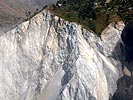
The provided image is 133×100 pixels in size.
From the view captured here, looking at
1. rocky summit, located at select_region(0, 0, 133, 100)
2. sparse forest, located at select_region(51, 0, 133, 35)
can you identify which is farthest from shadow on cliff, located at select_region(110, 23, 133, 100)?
sparse forest, located at select_region(51, 0, 133, 35)

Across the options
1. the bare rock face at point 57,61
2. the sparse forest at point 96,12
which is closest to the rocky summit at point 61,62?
the bare rock face at point 57,61

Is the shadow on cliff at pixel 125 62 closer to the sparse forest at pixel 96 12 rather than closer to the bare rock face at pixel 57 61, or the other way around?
the bare rock face at pixel 57 61

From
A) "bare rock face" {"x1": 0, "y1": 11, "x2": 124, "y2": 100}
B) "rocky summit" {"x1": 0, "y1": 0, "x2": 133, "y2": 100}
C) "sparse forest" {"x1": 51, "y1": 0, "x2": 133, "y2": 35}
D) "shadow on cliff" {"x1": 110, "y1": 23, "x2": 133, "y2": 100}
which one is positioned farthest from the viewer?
"sparse forest" {"x1": 51, "y1": 0, "x2": 133, "y2": 35}

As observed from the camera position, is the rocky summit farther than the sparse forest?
No

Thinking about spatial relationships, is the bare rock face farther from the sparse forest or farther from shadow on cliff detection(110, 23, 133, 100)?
the sparse forest

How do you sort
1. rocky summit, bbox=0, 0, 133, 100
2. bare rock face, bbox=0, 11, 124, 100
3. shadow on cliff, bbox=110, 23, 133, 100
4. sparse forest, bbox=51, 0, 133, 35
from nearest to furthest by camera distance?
bare rock face, bbox=0, 11, 124, 100 < rocky summit, bbox=0, 0, 133, 100 < shadow on cliff, bbox=110, 23, 133, 100 < sparse forest, bbox=51, 0, 133, 35

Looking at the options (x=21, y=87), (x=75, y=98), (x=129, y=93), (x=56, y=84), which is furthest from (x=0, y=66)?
(x=129, y=93)

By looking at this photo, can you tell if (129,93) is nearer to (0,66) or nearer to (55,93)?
(55,93)

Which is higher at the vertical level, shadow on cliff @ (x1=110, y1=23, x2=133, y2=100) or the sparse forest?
the sparse forest
